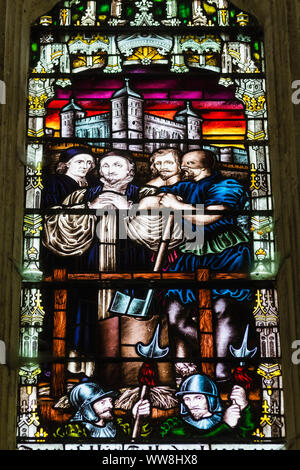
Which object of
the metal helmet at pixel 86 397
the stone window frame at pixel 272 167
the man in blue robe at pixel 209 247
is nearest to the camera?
the stone window frame at pixel 272 167

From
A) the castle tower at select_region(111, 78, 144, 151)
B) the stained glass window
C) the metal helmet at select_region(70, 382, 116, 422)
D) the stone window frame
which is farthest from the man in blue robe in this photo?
the metal helmet at select_region(70, 382, 116, 422)

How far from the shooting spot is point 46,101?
15039mm

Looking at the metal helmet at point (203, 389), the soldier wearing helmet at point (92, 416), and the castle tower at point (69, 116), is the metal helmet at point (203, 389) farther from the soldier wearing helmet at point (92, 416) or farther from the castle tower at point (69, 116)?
the castle tower at point (69, 116)

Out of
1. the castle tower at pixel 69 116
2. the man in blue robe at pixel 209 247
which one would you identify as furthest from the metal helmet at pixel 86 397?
the castle tower at pixel 69 116

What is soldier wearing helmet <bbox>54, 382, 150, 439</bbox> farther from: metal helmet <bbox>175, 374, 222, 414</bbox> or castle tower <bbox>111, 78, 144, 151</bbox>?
castle tower <bbox>111, 78, 144, 151</bbox>

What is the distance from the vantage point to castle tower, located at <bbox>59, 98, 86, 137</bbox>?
14891 millimetres

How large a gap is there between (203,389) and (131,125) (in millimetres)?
2481

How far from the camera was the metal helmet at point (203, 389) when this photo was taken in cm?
1362

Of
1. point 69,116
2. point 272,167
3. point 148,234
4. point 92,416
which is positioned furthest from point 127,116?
point 92,416

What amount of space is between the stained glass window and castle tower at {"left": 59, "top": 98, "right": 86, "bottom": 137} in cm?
1
